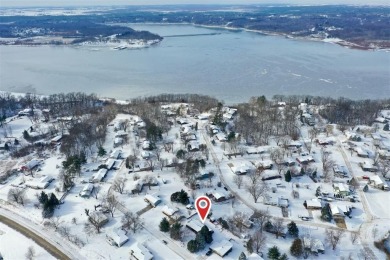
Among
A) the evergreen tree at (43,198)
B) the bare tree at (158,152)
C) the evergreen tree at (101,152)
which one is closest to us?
the evergreen tree at (43,198)

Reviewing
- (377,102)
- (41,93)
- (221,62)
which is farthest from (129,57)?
(377,102)

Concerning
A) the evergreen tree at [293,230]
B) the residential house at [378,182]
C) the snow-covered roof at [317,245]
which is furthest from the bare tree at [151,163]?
the residential house at [378,182]

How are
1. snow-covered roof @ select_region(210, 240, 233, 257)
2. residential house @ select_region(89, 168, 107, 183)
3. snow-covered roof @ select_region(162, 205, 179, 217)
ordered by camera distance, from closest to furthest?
snow-covered roof @ select_region(210, 240, 233, 257) → snow-covered roof @ select_region(162, 205, 179, 217) → residential house @ select_region(89, 168, 107, 183)

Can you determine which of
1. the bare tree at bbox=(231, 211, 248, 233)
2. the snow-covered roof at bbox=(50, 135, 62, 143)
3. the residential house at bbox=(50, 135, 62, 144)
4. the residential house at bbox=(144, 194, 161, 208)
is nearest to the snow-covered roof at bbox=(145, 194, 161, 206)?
the residential house at bbox=(144, 194, 161, 208)

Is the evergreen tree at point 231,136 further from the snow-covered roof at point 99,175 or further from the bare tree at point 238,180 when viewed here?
the snow-covered roof at point 99,175

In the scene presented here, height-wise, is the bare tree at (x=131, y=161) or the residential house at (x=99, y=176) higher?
the bare tree at (x=131, y=161)

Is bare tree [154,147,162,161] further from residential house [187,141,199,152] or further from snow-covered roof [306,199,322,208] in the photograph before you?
snow-covered roof [306,199,322,208]

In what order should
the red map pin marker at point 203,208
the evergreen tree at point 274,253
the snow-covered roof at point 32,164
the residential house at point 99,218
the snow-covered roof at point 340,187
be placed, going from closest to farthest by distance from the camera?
the evergreen tree at point 274,253
the red map pin marker at point 203,208
the residential house at point 99,218
the snow-covered roof at point 340,187
the snow-covered roof at point 32,164

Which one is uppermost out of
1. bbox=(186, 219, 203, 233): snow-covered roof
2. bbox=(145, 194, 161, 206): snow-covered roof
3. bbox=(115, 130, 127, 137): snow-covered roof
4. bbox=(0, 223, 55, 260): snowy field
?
bbox=(186, 219, 203, 233): snow-covered roof
